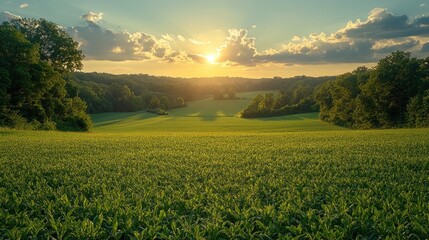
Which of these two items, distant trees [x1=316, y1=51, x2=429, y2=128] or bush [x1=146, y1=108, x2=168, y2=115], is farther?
bush [x1=146, y1=108, x2=168, y2=115]

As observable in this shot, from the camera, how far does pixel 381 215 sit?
33.8 feet

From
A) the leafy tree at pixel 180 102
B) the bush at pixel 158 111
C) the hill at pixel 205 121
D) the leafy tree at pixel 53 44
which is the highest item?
the leafy tree at pixel 53 44

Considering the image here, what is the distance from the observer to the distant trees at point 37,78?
53562 millimetres

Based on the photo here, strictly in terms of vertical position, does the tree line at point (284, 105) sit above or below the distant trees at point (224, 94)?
below

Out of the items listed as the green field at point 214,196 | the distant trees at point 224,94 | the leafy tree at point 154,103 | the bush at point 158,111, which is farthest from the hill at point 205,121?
the green field at point 214,196

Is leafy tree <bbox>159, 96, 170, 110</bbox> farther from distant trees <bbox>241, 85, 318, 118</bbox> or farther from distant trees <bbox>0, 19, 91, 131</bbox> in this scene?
distant trees <bbox>0, 19, 91, 131</bbox>

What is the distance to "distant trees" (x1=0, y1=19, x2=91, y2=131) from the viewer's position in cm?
5356

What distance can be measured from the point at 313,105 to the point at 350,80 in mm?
28266

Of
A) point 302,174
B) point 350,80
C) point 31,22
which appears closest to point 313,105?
point 350,80

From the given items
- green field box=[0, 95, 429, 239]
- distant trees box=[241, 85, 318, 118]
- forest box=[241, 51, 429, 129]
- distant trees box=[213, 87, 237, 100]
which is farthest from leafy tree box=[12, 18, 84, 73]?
distant trees box=[213, 87, 237, 100]

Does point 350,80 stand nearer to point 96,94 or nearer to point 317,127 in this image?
point 317,127

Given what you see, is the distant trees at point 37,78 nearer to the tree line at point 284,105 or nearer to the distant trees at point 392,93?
the distant trees at point 392,93

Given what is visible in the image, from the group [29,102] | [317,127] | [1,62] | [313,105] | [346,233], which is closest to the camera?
[346,233]

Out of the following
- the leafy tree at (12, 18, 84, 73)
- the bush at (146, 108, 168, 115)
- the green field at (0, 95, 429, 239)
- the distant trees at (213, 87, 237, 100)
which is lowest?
the bush at (146, 108, 168, 115)
